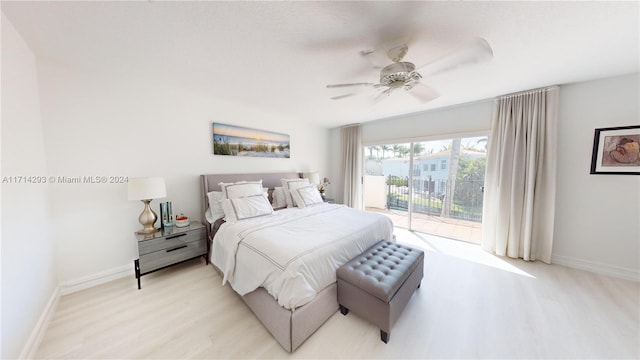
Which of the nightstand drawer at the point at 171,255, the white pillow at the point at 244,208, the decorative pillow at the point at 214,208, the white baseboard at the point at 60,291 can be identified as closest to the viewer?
the white baseboard at the point at 60,291

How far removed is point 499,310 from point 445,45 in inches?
93.1

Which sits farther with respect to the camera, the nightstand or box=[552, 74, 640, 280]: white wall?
box=[552, 74, 640, 280]: white wall

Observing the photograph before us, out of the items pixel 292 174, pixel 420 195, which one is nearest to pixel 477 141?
pixel 420 195

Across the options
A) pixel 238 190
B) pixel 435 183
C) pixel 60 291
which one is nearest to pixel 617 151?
pixel 435 183

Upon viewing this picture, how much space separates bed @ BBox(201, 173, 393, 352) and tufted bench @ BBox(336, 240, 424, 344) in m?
0.12

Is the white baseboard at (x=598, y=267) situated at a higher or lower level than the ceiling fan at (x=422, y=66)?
lower

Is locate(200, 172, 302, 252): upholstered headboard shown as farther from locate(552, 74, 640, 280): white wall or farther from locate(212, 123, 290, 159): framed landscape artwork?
locate(552, 74, 640, 280): white wall

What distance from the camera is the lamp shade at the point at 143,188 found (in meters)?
2.06

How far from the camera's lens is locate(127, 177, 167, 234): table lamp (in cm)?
206

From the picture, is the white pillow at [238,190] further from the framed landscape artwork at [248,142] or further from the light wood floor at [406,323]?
the light wood floor at [406,323]

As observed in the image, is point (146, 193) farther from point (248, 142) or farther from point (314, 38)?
point (314, 38)

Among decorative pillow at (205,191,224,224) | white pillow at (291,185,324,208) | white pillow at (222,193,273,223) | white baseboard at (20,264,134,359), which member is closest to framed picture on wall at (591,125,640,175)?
white pillow at (291,185,324,208)

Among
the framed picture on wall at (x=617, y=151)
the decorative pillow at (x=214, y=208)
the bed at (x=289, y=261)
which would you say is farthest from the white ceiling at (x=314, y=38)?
the bed at (x=289, y=261)

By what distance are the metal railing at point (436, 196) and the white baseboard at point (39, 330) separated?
4.61 metres
